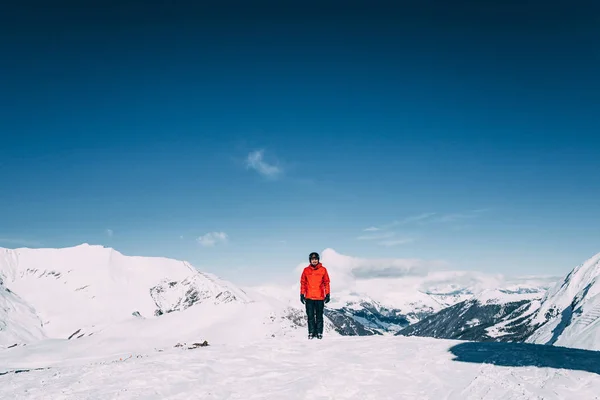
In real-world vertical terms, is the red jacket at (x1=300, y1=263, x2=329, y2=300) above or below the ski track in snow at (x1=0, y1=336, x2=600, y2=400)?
above

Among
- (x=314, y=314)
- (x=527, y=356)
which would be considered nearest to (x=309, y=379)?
(x=527, y=356)

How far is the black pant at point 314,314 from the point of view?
2247 cm

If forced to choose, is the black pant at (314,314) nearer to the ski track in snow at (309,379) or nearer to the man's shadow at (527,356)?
the ski track in snow at (309,379)

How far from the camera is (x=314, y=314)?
22734mm

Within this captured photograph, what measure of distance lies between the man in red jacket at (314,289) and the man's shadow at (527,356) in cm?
730

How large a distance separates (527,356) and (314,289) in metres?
10.6

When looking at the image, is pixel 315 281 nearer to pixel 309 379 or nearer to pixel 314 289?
pixel 314 289

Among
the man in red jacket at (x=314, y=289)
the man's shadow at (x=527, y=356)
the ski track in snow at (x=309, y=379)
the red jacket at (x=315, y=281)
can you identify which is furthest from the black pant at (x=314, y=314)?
the man's shadow at (x=527, y=356)

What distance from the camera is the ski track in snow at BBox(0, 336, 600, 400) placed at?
11688 millimetres

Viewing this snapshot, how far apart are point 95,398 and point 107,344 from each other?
18511cm

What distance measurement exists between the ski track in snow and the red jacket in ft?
15.1

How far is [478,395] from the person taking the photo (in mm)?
11164

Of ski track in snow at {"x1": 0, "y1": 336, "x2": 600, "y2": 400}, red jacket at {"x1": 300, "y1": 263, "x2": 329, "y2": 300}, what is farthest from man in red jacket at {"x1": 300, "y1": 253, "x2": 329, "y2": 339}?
ski track in snow at {"x1": 0, "y1": 336, "x2": 600, "y2": 400}

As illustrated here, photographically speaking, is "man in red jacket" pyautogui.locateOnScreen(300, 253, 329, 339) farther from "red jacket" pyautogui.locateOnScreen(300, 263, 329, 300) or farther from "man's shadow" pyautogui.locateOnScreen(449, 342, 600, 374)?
"man's shadow" pyautogui.locateOnScreen(449, 342, 600, 374)
